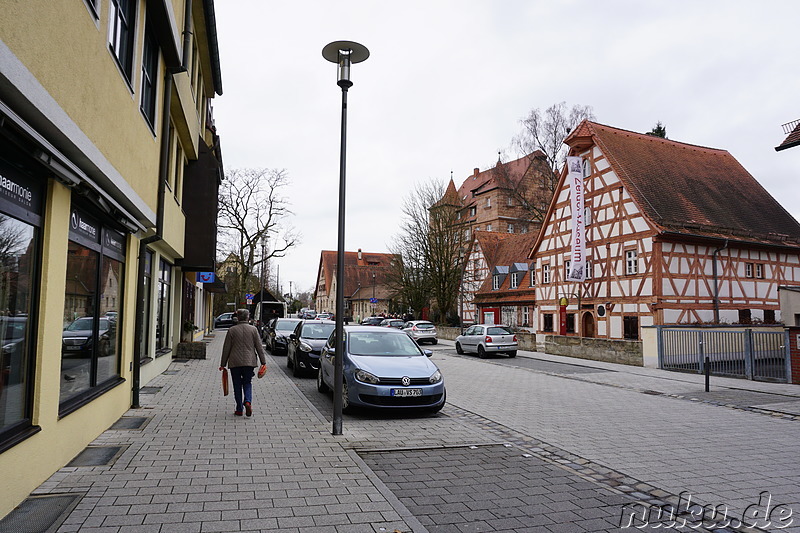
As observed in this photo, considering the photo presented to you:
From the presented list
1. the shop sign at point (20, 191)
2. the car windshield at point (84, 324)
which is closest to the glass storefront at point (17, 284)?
Result: the shop sign at point (20, 191)

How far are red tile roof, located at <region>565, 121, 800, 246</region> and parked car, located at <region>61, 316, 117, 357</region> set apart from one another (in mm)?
24270

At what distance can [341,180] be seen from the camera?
8375 mm

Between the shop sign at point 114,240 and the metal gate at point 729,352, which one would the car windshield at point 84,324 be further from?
the metal gate at point 729,352

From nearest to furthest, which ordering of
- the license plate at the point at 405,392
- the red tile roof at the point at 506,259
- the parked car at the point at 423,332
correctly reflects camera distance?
1. the license plate at the point at 405,392
2. the parked car at the point at 423,332
3. the red tile roof at the point at 506,259

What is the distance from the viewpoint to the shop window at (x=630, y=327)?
26831 millimetres

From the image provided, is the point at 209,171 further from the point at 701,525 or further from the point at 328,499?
the point at 701,525

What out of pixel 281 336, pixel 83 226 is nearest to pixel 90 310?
pixel 83 226

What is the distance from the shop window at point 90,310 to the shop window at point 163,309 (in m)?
5.61

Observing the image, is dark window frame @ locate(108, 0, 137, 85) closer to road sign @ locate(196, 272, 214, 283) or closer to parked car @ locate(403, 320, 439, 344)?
road sign @ locate(196, 272, 214, 283)

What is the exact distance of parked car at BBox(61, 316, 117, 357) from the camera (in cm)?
605

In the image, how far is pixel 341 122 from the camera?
27.8 ft

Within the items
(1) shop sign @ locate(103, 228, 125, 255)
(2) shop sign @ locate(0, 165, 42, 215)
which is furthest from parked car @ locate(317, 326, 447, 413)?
(2) shop sign @ locate(0, 165, 42, 215)

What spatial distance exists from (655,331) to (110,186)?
1901 cm

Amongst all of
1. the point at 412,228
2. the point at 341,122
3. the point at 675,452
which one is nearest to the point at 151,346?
the point at 341,122
